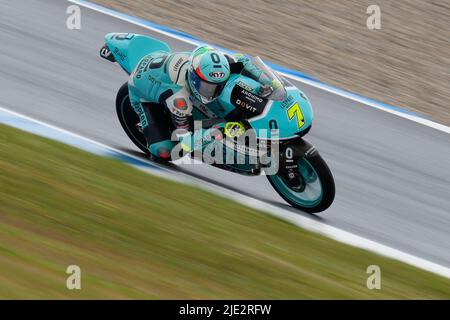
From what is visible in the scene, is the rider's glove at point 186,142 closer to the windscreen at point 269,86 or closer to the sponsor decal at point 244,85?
the sponsor decal at point 244,85

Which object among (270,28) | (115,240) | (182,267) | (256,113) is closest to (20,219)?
(115,240)

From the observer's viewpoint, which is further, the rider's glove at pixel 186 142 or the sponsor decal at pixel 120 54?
the sponsor decal at pixel 120 54

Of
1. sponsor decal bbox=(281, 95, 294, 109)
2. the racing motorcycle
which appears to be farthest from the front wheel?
sponsor decal bbox=(281, 95, 294, 109)

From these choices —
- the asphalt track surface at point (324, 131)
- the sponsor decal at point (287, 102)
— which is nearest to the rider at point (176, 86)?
the sponsor decal at point (287, 102)

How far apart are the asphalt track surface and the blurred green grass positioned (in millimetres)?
917

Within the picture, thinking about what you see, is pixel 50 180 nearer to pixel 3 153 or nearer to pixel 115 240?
pixel 3 153

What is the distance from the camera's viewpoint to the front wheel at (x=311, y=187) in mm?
8008

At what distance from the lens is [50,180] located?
294 inches

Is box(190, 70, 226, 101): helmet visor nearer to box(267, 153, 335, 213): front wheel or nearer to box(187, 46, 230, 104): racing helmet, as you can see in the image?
box(187, 46, 230, 104): racing helmet

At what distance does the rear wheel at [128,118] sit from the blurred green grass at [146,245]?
31.7 inches

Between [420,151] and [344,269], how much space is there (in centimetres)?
383

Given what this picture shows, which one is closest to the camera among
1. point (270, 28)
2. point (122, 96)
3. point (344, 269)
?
point (344, 269)

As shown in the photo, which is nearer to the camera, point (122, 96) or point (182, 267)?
point (182, 267)

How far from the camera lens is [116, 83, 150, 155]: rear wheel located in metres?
9.13
